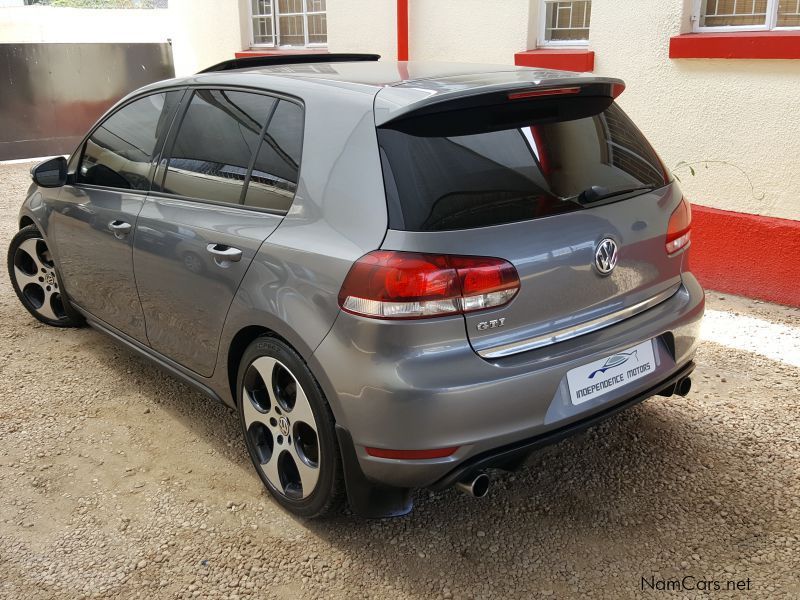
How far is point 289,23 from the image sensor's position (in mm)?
9539

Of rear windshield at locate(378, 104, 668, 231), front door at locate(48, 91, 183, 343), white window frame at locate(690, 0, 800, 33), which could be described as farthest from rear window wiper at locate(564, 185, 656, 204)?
white window frame at locate(690, 0, 800, 33)

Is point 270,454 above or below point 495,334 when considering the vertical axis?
below

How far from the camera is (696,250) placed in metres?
5.64

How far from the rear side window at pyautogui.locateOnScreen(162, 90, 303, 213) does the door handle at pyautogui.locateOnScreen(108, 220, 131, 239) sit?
1.04ft

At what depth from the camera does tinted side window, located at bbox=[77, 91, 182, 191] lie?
370cm

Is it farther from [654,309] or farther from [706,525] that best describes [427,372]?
[706,525]

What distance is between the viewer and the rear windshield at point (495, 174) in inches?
97.5

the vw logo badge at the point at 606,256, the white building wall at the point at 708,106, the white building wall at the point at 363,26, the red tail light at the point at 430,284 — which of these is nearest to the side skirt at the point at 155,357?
the red tail light at the point at 430,284

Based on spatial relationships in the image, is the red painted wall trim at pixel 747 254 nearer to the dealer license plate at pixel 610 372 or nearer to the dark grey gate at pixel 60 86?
the dealer license plate at pixel 610 372

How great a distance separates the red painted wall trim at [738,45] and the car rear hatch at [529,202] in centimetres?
→ 267

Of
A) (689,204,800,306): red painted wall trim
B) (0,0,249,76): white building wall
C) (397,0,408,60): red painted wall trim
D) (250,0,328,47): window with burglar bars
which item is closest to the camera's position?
(689,204,800,306): red painted wall trim

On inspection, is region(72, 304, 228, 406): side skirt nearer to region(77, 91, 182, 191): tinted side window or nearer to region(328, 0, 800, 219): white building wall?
region(77, 91, 182, 191): tinted side window

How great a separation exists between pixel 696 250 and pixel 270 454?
3731 millimetres

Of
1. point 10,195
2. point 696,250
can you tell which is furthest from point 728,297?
point 10,195
